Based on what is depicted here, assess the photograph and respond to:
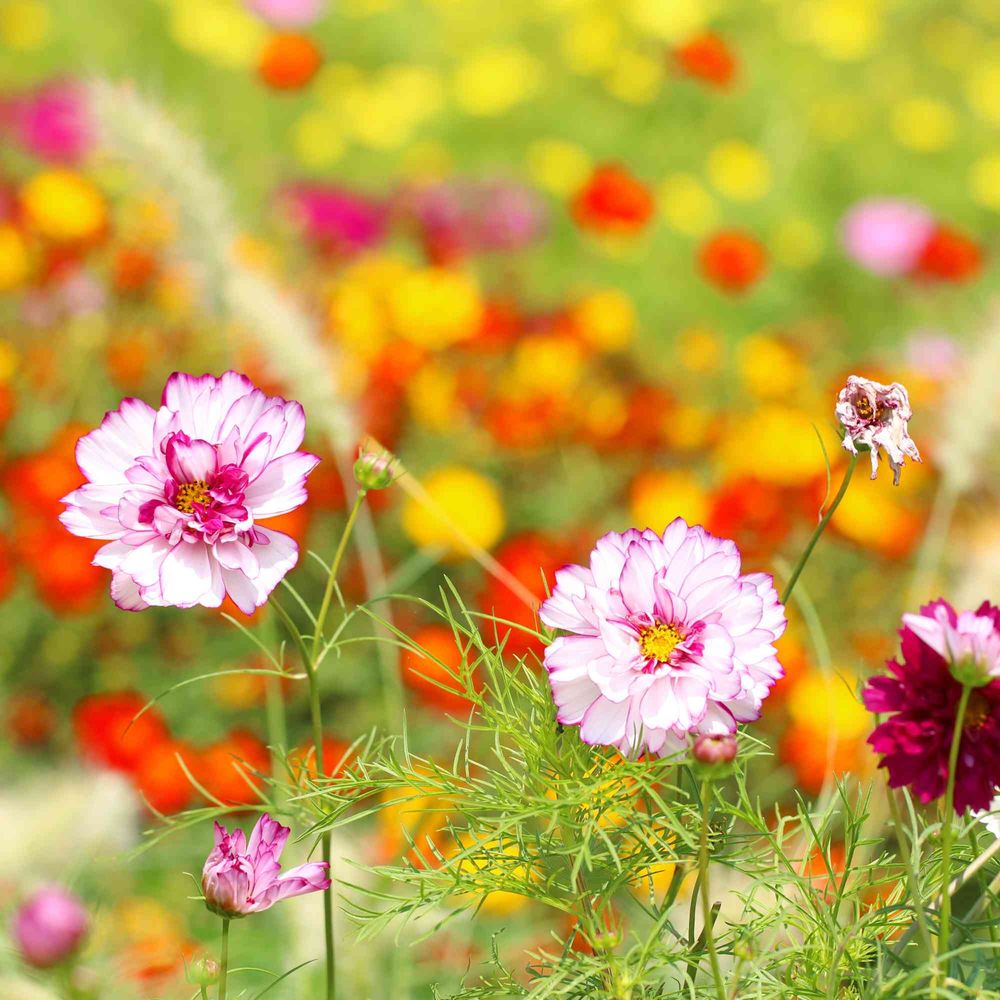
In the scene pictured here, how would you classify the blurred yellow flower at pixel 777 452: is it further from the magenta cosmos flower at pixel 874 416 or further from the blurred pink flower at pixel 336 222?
the magenta cosmos flower at pixel 874 416

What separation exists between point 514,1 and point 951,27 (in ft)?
3.62

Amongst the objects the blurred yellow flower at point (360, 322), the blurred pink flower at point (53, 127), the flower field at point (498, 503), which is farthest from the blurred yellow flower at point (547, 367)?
the blurred pink flower at point (53, 127)

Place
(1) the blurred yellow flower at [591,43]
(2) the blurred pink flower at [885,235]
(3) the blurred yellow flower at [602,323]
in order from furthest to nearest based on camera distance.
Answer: (1) the blurred yellow flower at [591,43], (2) the blurred pink flower at [885,235], (3) the blurred yellow flower at [602,323]

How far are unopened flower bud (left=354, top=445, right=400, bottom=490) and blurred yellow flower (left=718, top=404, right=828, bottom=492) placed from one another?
2.32 ft

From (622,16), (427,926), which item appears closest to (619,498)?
(427,926)

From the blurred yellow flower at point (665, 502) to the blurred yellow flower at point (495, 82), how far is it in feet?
5.21

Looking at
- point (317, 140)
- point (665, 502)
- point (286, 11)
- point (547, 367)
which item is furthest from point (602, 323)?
point (286, 11)

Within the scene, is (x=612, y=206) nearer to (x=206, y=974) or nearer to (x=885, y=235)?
(x=885, y=235)

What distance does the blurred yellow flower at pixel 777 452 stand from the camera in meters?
1.08

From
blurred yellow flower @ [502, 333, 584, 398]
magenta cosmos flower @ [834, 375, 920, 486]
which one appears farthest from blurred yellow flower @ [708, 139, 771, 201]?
magenta cosmos flower @ [834, 375, 920, 486]

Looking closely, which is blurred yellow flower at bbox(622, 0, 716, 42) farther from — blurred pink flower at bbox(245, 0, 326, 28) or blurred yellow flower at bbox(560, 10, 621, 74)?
blurred pink flower at bbox(245, 0, 326, 28)

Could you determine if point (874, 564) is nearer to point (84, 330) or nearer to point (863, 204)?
point (84, 330)

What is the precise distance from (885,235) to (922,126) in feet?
2.30

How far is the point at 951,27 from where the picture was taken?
3.18m
